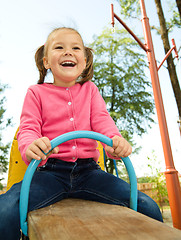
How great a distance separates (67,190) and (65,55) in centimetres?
88

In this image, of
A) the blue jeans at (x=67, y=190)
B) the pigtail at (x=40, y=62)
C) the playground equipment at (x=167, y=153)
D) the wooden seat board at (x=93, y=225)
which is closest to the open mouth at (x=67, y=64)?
the pigtail at (x=40, y=62)

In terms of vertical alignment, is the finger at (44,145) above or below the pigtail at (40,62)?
below

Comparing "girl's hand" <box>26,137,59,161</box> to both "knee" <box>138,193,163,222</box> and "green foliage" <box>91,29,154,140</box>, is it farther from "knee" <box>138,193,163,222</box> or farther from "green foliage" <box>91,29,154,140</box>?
"green foliage" <box>91,29,154,140</box>

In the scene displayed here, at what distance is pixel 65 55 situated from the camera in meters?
1.59

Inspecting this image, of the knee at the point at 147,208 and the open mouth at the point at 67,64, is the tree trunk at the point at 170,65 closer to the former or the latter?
the open mouth at the point at 67,64

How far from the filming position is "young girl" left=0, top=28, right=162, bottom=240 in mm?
1086

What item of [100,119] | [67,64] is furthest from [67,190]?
[67,64]

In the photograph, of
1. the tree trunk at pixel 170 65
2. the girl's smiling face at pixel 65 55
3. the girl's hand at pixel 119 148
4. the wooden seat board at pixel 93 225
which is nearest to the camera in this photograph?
the wooden seat board at pixel 93 225

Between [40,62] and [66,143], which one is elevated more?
[40,62]

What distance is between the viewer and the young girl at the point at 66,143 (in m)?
1.09

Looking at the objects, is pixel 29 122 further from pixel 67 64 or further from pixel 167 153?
pixel 167 153

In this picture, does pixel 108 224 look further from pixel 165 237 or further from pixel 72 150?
pixel 72 150

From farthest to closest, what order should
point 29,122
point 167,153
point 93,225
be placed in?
point 167,153
point 29,122
point 93,225

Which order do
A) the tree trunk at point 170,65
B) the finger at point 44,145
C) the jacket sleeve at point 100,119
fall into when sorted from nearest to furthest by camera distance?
the finger at point 44,145, the jacket sleeve at point 100,119, the tree trunk at point 170,65
